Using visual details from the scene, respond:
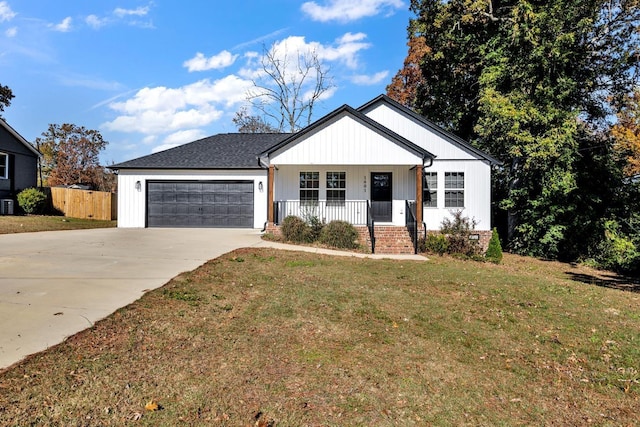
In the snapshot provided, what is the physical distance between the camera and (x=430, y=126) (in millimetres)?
15805

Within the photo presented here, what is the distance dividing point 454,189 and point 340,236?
6196 mm

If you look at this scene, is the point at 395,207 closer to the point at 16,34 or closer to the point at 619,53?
the point at 619,53

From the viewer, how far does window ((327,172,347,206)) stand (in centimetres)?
1560

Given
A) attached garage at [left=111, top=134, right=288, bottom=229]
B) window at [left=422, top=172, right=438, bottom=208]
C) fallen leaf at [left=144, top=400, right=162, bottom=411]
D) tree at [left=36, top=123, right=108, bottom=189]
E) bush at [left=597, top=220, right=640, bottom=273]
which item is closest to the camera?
fallen leaf at [left=144, top=400, right=162, bottom=411]

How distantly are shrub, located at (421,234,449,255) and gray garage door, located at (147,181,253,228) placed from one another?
8.44 meters

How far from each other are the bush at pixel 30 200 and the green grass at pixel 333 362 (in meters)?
19.4

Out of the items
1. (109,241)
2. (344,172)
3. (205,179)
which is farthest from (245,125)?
(109,241)

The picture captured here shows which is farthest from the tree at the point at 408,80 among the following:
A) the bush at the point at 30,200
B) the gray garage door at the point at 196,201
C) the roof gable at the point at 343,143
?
the bush at the point at 30,200

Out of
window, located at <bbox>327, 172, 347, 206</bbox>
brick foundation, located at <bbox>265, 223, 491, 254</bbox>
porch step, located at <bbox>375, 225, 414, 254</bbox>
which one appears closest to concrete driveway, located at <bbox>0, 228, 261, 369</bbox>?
brick foundation, located at <bbox>265, 223, 491, 254</bbox>

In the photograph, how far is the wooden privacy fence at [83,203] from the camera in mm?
21203

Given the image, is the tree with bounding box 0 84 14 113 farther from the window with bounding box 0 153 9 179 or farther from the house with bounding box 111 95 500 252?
the house with bounding box 111 95 500 252

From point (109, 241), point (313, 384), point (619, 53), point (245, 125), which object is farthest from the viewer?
point (245, 125)

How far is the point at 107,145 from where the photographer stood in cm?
3934

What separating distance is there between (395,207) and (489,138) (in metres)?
6.22
